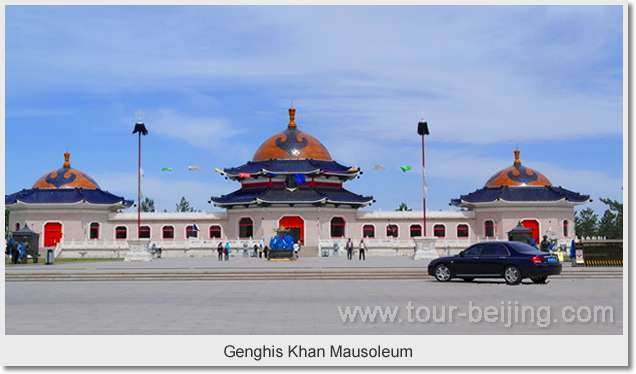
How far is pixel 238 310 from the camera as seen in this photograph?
15727 millimetres

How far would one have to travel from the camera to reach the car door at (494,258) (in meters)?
24.1

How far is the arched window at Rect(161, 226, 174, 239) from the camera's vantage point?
214ft

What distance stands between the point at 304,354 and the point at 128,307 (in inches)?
299

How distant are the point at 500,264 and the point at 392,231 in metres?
41.1

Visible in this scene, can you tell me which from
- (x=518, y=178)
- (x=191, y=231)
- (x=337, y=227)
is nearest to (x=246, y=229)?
(x=191, y=231)

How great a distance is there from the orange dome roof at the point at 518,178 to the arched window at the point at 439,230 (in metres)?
6.47

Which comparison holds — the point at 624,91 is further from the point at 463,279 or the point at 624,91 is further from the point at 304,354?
the point at 463,279

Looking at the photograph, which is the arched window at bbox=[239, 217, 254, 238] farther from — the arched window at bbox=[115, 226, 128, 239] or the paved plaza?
the paved plaza

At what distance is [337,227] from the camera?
64625 mm

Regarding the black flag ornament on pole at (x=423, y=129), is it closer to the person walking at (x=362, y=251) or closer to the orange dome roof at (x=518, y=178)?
the person walking at (x=362, y=251)

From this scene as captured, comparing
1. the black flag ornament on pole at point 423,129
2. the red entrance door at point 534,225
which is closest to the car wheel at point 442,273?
the black flag ornament on pole at point 423,129

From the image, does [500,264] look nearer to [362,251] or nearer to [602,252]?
[602,252]

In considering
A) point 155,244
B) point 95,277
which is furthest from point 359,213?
point 95,277

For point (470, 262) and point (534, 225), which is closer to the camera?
point (470, 262)
